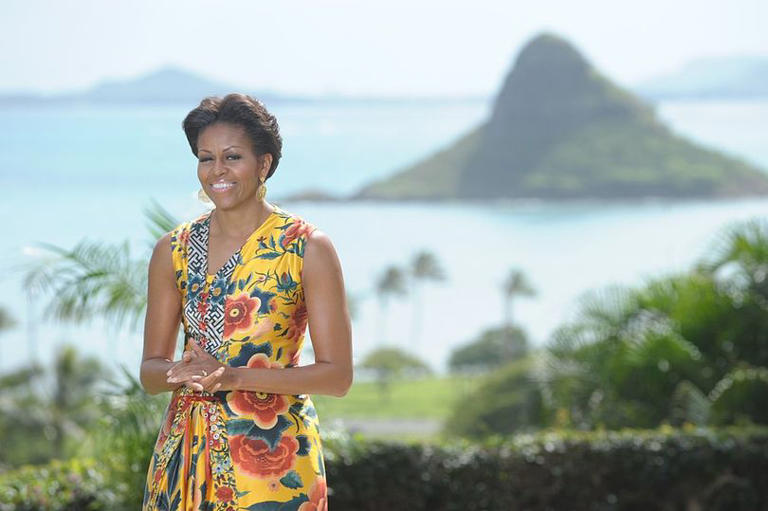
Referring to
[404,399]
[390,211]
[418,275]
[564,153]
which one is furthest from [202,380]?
[564,153]

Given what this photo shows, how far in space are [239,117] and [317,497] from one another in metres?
0.85

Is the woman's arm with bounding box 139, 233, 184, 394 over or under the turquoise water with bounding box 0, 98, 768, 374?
under

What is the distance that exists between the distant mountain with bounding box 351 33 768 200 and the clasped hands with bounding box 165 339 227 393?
1992 inches

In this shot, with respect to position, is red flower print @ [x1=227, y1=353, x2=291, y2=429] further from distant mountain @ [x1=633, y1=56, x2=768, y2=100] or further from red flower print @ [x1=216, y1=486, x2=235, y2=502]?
distant mountain @ [x1=633, y1=56, x2=768, y2=100]

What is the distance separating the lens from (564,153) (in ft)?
186

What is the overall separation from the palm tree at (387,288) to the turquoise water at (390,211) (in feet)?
0.52

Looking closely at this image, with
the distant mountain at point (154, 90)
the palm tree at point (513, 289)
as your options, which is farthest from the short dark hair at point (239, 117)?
the palm tree at point (513, 289)

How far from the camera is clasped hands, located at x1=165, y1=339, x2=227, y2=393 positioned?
242 cm

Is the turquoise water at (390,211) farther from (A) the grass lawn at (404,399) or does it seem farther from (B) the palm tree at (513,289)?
(A) the grass lawn at (404,399)

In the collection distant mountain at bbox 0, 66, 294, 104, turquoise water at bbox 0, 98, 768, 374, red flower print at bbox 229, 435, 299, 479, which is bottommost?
red flower print at bbox 229, 435, 299, 479

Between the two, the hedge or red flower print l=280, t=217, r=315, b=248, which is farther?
the hedge

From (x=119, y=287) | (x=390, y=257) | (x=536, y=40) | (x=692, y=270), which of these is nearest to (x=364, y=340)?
(x=390, y=257)

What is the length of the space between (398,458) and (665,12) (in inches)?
2111

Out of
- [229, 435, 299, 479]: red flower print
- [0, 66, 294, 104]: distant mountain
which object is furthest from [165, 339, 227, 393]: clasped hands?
[0, 66, 294, 104]: distant mountain
